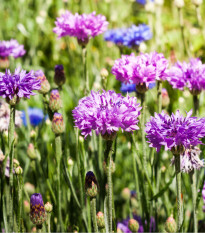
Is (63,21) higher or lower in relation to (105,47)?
lower

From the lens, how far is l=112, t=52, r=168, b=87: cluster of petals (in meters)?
0.88

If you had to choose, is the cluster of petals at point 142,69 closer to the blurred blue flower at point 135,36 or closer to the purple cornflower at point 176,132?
the purple cornflower at point 176,132

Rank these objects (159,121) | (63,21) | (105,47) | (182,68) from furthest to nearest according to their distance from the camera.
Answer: (105,47) < (63,21) < (182,68) < (159,121)

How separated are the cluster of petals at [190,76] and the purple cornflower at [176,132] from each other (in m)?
0.25

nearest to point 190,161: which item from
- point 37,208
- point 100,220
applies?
point 100,220

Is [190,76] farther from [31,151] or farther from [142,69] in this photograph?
[31,151]

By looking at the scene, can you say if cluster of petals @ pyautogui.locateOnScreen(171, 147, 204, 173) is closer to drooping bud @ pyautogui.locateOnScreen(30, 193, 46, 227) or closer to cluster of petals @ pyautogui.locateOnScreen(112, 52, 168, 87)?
cluster of petals @ pyautogui.locateOnScreen(112, 52, 168, 87)

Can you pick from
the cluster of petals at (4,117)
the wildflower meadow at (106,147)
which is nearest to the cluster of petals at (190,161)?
the wildflower meadow at (106,147)

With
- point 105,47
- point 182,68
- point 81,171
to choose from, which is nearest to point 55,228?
point 81,171

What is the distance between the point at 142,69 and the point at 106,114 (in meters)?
0.22

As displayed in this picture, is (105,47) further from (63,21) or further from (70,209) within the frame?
(70,209)

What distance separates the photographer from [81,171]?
3.06 feet

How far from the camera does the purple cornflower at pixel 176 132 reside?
70 centimetres

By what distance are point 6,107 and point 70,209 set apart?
380 mm
